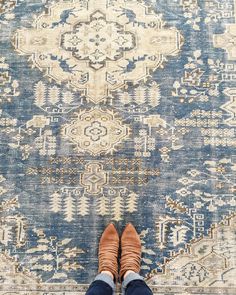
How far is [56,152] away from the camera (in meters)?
2.27

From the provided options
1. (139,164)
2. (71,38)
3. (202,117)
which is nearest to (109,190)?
(139,164)

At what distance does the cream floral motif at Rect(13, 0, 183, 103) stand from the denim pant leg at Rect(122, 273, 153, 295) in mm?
768

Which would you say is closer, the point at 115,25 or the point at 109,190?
the point at 109,190

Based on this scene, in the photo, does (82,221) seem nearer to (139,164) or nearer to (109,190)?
(109,190)

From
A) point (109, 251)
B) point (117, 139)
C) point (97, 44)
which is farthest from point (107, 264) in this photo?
point (97, 44)

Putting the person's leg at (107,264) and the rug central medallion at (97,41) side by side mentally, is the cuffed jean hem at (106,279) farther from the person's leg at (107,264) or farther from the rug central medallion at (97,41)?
the rug central medallion at (97,41)

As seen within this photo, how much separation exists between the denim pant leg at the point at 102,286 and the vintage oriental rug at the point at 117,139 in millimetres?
93

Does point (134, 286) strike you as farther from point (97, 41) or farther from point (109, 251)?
point (97, 41)

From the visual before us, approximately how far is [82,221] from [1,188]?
37 centimetres

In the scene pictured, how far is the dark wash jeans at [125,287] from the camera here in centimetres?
199

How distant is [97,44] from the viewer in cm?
242

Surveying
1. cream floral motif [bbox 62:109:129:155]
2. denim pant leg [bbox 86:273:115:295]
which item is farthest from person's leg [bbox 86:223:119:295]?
cream floral motif [bbox 62:109:129:155]

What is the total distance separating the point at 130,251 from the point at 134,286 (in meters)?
0.17

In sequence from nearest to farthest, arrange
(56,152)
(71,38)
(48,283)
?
(48,283) → (56,152) → (71,38)
